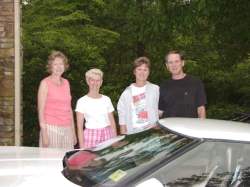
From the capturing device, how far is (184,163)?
385 centimetres

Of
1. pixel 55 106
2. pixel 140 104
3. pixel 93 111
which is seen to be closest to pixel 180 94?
pixel 140 104

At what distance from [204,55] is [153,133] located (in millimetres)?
13719

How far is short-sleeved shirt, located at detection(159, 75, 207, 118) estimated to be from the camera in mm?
6098

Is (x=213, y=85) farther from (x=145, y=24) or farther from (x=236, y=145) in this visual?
(x=236, y=145)

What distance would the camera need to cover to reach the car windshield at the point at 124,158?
3881 mm

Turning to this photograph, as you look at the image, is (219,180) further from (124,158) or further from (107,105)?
(107,105)

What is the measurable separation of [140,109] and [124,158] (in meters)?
1.97

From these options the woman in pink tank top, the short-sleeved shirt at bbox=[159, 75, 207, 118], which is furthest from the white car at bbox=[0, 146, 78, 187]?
the short-sleeved shirt at bbox=[159, 75, 207, 118]

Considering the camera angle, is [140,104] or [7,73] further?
[7,73]

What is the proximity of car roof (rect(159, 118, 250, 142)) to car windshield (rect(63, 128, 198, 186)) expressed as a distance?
0.24 ft

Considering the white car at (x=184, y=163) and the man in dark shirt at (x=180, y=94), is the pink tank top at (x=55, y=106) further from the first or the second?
the white car at (x=184, y=163)

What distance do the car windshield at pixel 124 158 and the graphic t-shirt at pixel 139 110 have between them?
4.38 feet

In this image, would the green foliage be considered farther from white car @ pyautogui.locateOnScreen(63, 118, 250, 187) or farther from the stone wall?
white car @ pyautogui.locateOnScreen(63, 118, 250, 187)

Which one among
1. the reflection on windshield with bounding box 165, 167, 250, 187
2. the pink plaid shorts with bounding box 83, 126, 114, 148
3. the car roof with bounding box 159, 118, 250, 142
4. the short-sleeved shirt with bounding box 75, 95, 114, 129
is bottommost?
the pink plaid shorts with bounding box 83, 126, 114, 148
